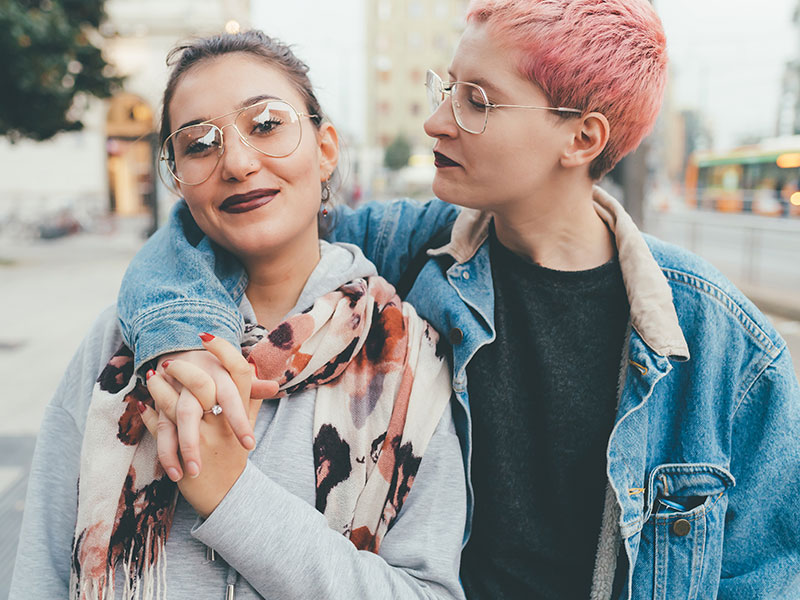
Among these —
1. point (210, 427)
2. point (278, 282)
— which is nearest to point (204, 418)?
point (210, 427)

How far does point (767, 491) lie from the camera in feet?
5.44

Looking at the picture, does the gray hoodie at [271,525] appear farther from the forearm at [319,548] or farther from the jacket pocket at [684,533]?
the jacket pocket at [684,533]

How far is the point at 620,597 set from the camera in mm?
1655

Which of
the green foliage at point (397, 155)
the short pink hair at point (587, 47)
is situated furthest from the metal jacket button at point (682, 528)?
the green foliage at point (397, 155)

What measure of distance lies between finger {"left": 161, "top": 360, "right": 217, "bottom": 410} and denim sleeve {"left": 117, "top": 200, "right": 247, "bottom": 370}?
0.10 m

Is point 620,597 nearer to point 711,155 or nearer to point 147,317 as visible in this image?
point 147,317

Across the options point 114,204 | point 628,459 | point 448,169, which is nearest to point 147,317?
point 448,169

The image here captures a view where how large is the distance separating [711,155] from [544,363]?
28.6 m

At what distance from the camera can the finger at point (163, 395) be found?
1244mm

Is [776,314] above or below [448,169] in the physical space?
below

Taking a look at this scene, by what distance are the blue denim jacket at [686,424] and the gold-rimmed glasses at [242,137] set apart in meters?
0.19

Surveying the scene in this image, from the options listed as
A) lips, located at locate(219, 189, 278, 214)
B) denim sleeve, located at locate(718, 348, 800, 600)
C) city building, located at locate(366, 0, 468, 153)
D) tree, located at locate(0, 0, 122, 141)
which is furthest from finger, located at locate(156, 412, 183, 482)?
city building, located at locate(366, 0, 468, 153)

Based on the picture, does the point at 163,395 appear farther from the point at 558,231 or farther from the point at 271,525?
the point at 558,231

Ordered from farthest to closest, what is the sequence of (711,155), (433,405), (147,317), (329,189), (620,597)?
(711,155)
(329,189)
(620,597)
(433,405)
(147,317)
